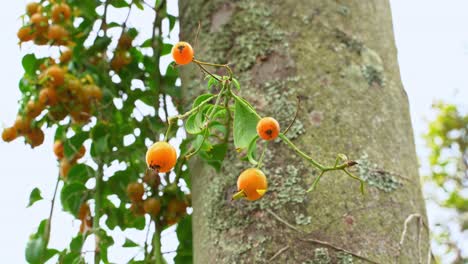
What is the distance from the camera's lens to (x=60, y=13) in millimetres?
1575

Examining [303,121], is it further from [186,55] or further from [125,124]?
[125,124]

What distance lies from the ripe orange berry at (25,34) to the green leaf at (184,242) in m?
0.65

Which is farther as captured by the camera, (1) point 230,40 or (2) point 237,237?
(1) point 230,40

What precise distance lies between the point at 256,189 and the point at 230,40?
1.79ft

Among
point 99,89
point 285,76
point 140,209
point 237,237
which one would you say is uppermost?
point 99,89

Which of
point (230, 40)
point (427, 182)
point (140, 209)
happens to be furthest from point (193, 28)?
point (427, 182)

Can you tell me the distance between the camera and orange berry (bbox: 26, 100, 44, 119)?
145cm

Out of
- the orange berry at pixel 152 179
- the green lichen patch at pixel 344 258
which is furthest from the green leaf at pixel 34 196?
the green lichen patch at pixel 344 258

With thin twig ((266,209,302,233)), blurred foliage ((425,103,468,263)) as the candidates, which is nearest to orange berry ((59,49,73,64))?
thin twig ((266,209,302,233))

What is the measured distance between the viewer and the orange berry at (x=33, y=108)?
1448 mm

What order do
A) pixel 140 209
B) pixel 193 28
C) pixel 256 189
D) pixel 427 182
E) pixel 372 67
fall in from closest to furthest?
pixel 256 189
pixel 372 67
pixel 193 28
pixel 140 209
pixel 427 182

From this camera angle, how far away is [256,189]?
0.68 metres

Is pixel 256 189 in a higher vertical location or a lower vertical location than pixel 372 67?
lower

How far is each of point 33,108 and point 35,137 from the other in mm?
95
